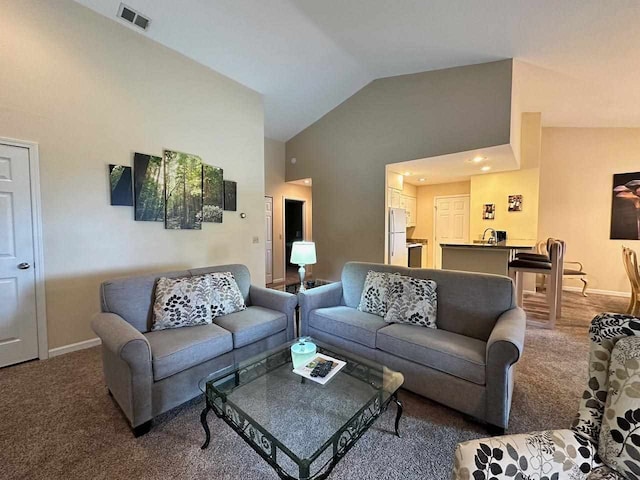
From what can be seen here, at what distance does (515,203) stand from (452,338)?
453cm

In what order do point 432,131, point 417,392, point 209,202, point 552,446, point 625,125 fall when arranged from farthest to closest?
1. point 625,125
2. point 432,131
3. point 209,202
4. point 417,392
5. point 552,446

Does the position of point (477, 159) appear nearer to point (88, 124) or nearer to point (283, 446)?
point (283, 446)

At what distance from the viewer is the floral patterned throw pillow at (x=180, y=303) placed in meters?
2.18

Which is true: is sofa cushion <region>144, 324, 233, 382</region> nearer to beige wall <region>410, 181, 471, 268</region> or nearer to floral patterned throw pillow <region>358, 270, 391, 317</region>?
floral patterned throw pillow <region>358, 270, 391, 317</region>

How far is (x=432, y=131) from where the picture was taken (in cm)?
434

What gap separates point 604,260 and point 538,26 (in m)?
4.75

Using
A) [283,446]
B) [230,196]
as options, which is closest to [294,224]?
[230,196]

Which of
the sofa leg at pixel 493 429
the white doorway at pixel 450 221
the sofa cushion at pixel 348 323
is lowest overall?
the sofa leg at pixel 493 429

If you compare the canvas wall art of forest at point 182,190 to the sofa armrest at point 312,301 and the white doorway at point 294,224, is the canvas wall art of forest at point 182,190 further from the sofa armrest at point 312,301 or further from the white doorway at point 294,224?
the white doorway at point 294,224

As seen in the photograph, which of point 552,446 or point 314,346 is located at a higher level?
point 552,446

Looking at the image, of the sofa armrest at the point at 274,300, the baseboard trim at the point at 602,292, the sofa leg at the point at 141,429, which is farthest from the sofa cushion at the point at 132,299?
the baseboard trim at the point at 602,292

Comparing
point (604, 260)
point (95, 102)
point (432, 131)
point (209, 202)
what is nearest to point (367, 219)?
point (432, 131)

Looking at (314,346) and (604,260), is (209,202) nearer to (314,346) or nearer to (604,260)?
(314,346)

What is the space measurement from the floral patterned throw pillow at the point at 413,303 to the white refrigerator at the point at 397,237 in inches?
112
